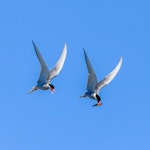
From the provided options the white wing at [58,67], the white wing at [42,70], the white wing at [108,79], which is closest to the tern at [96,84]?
the white wing at [108,79]

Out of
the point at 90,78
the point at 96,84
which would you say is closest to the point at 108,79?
the point at 96,84

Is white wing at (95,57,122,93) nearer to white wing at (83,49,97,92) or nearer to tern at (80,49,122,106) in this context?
tern at (80,49,122,106)

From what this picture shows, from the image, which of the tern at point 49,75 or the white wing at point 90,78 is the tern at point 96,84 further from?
the tern at point 49,75

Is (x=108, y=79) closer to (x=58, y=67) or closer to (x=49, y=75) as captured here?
(x=58, y=67)

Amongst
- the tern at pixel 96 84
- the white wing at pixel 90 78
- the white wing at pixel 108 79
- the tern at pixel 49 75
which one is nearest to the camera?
the white wing at pixel 90 78

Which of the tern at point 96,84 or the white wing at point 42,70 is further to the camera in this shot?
the tern at point 96,84

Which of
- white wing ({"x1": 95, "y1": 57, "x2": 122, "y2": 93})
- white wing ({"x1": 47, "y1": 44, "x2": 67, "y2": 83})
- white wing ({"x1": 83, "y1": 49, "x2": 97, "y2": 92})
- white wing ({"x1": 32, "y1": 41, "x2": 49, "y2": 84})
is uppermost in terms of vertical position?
white wing ({"x1": 47, "y1": 44, "x2": 67, "y2": 83})

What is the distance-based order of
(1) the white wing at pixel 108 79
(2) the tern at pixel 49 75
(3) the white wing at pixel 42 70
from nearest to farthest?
(3) the white wing at pixel 42 70 → (2) the tern at pixel 49 75 → (1) the white wing at pixel 108 79

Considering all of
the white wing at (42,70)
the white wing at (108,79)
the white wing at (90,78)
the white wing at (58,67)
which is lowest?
the white wing at (90,78)

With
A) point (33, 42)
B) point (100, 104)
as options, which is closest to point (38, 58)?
point (33, 42)

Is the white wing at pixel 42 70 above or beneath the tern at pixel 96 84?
above

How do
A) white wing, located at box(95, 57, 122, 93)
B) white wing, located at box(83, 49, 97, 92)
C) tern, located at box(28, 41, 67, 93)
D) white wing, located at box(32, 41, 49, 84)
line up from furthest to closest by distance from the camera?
white wing, located at box(95, 57, 122, 93), tern, located at box(28, 41, 67, 93), white wing, located at box(32, 41, 49, 84), white wing, located at box(83, 49, 97, 92)

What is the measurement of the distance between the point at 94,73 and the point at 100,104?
5301mm

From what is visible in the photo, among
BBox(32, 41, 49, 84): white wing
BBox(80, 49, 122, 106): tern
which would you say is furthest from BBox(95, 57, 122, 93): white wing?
BBox(32, 41, 49, 84): white wing
